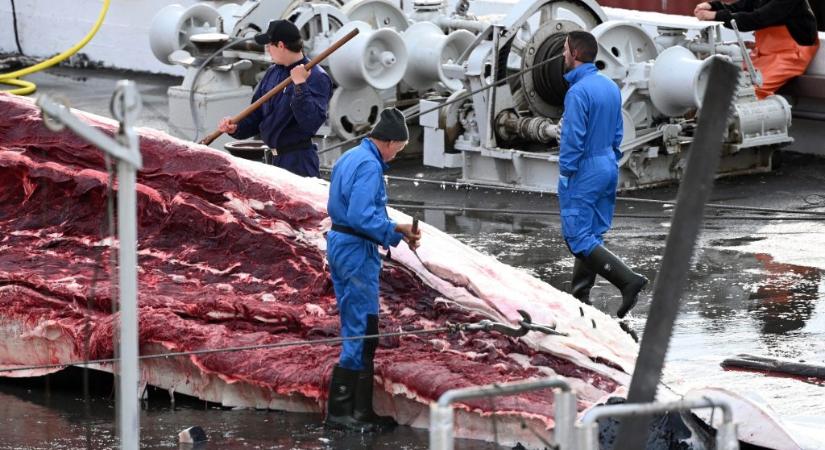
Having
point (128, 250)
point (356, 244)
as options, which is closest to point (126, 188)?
point (128, 250)

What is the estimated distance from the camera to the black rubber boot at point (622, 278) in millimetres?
8602

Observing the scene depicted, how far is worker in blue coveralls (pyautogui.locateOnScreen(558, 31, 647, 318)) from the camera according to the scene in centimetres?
873

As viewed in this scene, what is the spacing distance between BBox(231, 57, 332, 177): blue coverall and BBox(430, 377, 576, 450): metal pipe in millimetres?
5188

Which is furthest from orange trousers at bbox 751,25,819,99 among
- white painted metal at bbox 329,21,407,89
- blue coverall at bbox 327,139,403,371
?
blue coverall at bbox 327,139,403,371

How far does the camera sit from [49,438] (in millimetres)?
6746

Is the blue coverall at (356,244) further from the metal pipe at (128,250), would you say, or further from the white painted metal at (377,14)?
the white painted metal at (377,14)

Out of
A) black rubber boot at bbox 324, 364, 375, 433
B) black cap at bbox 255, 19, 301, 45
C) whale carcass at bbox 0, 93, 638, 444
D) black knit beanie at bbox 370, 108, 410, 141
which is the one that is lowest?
black rubber boot at bbox 324, 364, 375, 433

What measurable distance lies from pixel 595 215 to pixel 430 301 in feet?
6.48

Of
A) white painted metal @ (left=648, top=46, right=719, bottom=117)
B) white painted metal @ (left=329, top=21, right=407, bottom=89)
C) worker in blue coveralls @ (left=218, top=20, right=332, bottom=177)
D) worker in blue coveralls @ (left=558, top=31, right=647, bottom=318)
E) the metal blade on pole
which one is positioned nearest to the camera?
the metal blade on pole

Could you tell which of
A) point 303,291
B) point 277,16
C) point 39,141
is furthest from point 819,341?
point 277,16

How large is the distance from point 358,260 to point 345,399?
2.15ft

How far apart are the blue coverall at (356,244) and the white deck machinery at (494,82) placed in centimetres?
586

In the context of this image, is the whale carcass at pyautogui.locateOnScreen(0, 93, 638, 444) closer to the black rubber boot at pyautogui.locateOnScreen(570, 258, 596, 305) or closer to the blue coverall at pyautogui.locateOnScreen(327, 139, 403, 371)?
the blue coverall at pyautogui.locateOnScreen(327, 139, 403, 371)

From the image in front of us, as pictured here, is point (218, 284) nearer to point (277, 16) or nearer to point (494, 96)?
point (494, 96)
